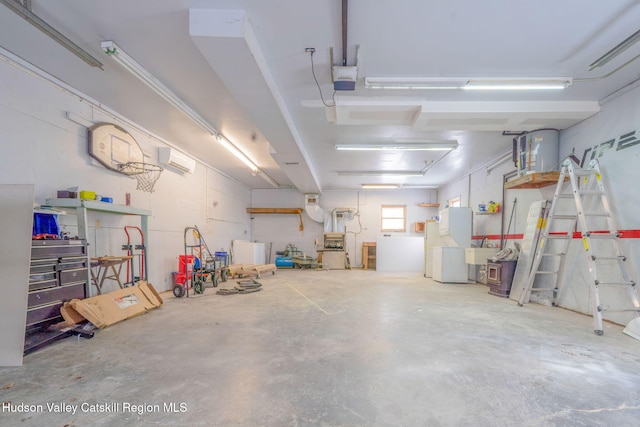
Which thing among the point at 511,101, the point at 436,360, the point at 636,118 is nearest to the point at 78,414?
the point at 436,360

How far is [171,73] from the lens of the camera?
2980mm

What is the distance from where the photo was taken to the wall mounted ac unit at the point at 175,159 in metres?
5.03

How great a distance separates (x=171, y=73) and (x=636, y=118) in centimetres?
534

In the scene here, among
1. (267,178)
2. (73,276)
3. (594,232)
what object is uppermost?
(267,178)

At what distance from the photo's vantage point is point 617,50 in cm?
254

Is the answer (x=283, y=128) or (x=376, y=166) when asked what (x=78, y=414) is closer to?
(x=283, y=128)

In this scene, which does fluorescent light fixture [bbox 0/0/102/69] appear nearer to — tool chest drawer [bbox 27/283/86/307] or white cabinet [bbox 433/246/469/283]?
tool chest drawer [bbox 27/283/86/307]

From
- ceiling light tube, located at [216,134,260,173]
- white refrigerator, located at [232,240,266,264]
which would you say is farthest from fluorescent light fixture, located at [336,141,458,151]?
white refrigerator, located at [232,240,266,264]

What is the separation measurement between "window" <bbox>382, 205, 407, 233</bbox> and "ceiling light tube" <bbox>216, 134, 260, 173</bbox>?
5.15 m

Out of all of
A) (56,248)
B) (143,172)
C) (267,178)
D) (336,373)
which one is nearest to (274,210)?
(267,178)

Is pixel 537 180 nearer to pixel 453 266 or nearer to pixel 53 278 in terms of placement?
pixel 453 266

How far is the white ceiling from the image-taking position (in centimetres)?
214

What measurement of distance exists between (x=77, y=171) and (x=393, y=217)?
8.86 metres

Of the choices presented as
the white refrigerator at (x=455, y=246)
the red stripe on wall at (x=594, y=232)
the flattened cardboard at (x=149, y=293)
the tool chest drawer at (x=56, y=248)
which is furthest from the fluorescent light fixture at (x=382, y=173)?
the tool chest drawer at (x=56, y=248)
